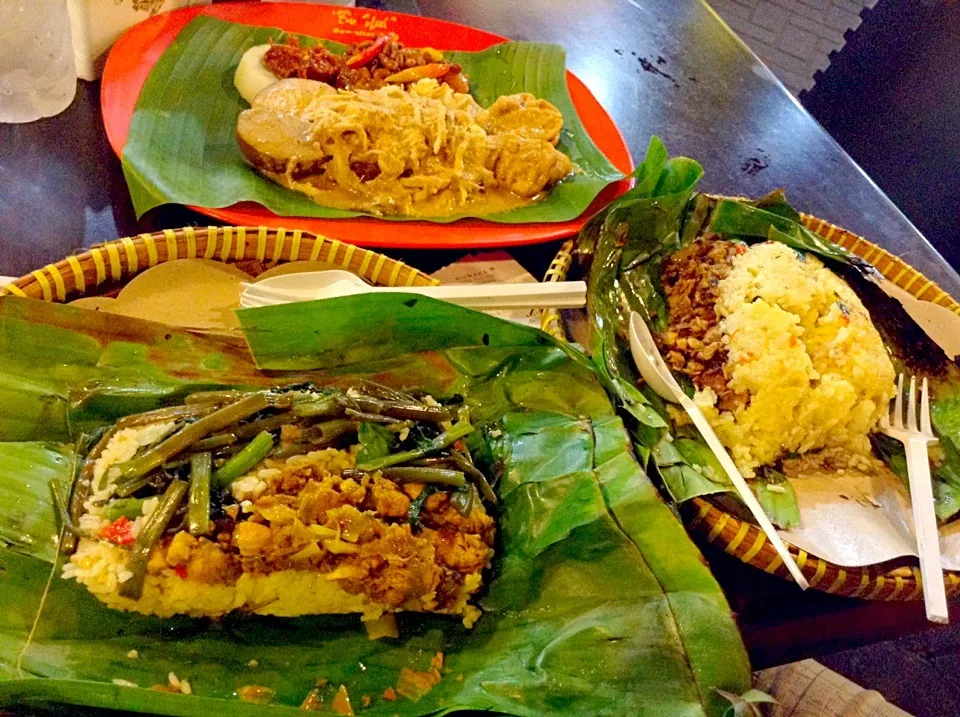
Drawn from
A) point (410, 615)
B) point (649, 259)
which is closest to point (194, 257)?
point (410, 615)

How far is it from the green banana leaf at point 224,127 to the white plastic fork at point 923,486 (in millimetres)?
1377

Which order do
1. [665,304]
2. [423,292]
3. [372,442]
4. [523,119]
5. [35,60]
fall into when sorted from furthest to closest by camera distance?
[523,119], [35,60], [665,304], [423,292], [372,442]

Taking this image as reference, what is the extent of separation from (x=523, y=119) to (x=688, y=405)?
68.2 inches

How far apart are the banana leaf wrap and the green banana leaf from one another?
40 cm

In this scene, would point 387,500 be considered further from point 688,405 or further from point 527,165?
point 527,165

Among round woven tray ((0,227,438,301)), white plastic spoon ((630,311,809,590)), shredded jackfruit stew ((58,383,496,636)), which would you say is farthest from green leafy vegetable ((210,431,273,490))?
white plastic spoon ((630,311,809,590))

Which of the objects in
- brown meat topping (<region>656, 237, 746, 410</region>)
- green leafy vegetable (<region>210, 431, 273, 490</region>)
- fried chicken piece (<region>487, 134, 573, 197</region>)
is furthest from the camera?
fried chicken piece (<region>487, 134, 573, 197</region>)

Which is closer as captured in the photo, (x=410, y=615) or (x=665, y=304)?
(x=410, y=615)

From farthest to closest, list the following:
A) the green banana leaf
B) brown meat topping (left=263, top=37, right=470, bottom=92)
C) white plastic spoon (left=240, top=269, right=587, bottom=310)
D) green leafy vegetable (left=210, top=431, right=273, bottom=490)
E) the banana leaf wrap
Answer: brown meat topping (left=263, top=37, right=470, bottom=92)
the green banana leaf
the banana leaf wrap
white plastic spoon (left=240, top=269, right=587, bottom=310)
green leafy vegetable (left=210, top=431, right=273, bottom=490)

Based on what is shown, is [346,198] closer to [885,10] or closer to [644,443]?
[644,443]

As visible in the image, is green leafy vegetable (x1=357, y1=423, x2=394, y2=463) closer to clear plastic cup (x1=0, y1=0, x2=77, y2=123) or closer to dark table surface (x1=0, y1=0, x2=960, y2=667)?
dark table surface (x1=0, y1=0, x2=960, y2=667)

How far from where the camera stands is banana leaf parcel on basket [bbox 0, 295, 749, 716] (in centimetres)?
144

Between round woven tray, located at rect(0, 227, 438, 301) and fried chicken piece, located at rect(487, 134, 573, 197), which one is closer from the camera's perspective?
round woven tray, located at rect(0, 227, 438, 301)

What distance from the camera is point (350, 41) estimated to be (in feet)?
11.9
